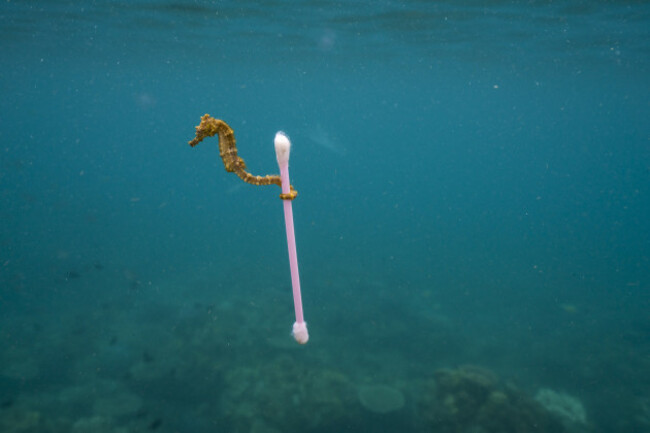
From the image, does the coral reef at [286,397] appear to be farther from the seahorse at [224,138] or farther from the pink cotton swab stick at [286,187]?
the seahorse at [224,138]

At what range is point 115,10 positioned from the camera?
47.7 feet

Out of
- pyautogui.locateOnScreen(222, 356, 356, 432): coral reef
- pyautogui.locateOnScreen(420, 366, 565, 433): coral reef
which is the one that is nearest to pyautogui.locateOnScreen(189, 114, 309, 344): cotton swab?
pyautogui.locateOnScreen(222, 356, 356, 432): coral reef

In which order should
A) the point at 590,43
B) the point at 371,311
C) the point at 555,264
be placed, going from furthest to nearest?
1. the point at 555,264
2. the point at 590,43
3. the point at 371,311

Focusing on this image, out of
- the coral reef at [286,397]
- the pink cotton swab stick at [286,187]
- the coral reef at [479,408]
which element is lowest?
the coral reef at [479,408]

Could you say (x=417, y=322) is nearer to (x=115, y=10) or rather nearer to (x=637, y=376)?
(x=637, y=376)

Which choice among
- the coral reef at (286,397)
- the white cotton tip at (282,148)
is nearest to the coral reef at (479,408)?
the coral reef at (286,397)

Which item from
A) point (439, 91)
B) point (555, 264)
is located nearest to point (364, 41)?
point (555, 264)

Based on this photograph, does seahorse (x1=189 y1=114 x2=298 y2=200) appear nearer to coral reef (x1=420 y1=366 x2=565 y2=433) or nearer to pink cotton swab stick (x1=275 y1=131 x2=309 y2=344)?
pink cotton swab stick (x1=275 y1=131 x2=309 y2=344)

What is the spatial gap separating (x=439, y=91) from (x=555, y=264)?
26435mm

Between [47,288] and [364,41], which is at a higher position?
[364,41]

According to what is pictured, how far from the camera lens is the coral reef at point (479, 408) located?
9312mm

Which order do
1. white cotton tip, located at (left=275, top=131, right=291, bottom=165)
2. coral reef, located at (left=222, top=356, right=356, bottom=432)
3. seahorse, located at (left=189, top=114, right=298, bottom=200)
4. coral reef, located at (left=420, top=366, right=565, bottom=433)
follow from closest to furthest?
white cotton tip, located at (left=275, top=131, right=291, bottom=165), seahorse, located at (left=189, top=114, right=298, bottom=200), coral reef, located at (left=420, top=366, right=565, bottom=433), coral reef, located at (left=222, top=356, right=356, bottom=432)

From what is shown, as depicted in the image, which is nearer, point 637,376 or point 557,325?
point 637,376

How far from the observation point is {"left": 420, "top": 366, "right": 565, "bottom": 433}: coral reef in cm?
931
